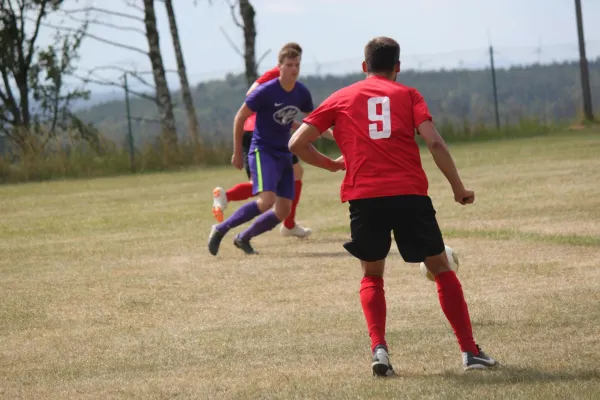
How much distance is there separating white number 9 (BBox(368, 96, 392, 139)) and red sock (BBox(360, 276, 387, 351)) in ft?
2.38

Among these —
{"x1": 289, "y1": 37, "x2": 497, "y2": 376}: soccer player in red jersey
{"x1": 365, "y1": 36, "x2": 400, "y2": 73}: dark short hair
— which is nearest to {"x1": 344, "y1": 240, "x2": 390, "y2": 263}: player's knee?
{"x1": 289, "y1": 37, "x2": 497, "y2": 376}: soccer player in red jersey

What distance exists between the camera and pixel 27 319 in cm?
823

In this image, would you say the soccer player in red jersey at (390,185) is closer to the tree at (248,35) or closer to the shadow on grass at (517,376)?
the shadow on grass at (517,376)

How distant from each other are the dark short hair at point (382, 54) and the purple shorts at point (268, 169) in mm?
5177

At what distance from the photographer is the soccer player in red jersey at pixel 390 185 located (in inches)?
229

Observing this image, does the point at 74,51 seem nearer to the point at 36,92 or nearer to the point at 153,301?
the point at 36,92

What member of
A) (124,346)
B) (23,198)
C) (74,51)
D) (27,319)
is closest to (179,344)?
(124,346)

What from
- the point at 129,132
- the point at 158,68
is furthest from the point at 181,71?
the point at 129,132

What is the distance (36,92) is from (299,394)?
1099 inches

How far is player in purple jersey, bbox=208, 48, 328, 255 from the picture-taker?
10.9 metres

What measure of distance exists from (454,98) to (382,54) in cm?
3881

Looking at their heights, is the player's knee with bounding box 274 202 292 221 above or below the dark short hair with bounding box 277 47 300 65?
below

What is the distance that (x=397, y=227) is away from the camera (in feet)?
19.4

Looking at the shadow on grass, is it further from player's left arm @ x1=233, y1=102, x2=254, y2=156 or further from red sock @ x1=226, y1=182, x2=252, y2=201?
red sock @ x1=226, y1=182, x2=252, y2=201
